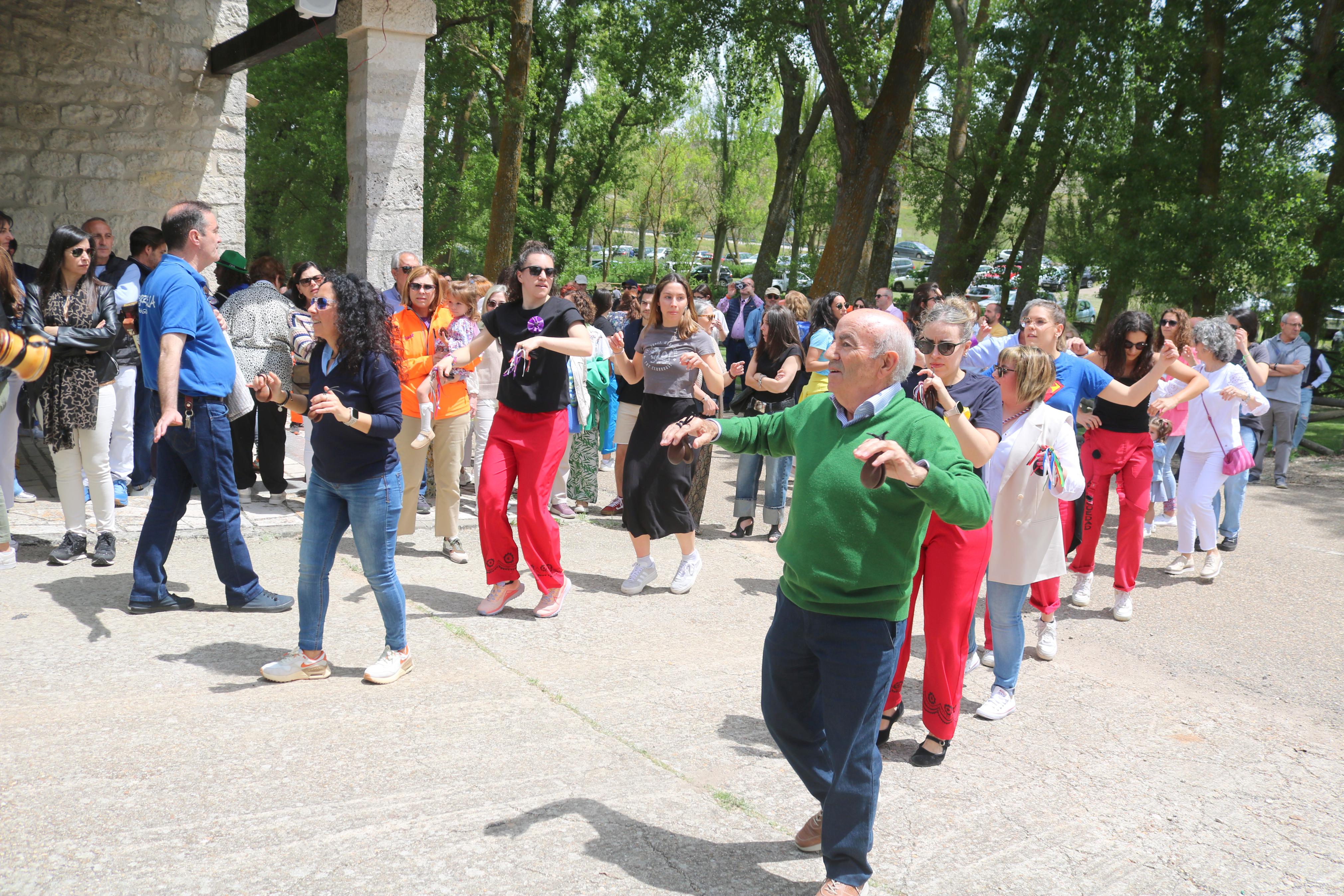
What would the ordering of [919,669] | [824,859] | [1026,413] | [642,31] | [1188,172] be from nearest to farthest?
[824,859] → [1026,413] → [919,669] → [1188,172] → [642,31]

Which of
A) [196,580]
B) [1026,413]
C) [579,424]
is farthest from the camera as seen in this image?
[579,424]

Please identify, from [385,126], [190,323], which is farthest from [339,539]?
[385,126]

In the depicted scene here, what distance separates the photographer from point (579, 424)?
8.16 meters

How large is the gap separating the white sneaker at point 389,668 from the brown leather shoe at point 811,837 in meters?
2.10

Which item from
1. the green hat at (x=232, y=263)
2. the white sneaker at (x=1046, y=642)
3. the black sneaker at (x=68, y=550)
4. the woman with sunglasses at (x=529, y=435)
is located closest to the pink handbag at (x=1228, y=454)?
the white sneaker at (x=1046, y=642)

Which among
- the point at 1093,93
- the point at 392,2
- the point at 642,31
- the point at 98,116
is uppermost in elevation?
the point at 642,31

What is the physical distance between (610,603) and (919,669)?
1882 mm

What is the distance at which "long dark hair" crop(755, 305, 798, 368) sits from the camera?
7785 millimetres

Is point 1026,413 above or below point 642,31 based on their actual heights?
below

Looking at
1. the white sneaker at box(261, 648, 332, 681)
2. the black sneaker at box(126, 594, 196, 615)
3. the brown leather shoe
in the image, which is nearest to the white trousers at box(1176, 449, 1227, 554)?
the brown leather shoe

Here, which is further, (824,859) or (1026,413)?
(1026,413)

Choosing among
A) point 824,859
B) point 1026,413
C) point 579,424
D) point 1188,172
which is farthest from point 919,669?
point 1188,172

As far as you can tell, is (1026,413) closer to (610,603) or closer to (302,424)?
(610,603)

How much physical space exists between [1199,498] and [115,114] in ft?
34.6
